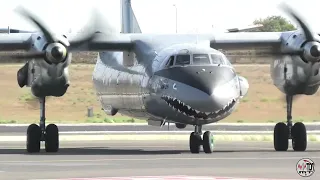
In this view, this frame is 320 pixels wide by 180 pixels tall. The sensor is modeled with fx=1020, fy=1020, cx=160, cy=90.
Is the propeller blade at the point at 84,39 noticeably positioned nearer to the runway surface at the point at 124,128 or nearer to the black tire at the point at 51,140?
the black tire at the point at 51,140

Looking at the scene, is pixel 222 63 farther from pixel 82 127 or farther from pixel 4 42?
pixel 82 127

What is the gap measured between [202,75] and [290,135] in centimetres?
530

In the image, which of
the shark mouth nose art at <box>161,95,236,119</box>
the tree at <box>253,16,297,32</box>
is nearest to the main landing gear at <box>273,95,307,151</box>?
the shark mouth nose art at <box>161,95,236,119</box>

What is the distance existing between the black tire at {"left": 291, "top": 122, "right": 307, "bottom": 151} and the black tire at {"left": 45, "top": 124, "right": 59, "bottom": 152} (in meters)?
7.56

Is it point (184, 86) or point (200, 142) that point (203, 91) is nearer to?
point (184, 86)

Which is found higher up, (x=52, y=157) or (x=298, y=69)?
(x=298, y=69)

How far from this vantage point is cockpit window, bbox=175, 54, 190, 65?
2986 cm

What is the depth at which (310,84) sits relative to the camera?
3203 centimetres

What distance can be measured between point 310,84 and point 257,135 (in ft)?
44.7

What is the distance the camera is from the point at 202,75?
28969 millimetres

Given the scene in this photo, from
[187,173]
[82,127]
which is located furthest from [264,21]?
[187,173]

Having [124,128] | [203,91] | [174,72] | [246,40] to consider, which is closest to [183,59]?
[174,72]

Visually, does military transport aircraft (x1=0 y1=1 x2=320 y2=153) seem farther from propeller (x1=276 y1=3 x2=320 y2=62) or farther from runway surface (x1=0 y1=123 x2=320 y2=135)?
runway surface (x1=0 y1=123 x2=320 y2=135)

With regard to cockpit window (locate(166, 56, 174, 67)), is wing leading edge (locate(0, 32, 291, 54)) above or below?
above
